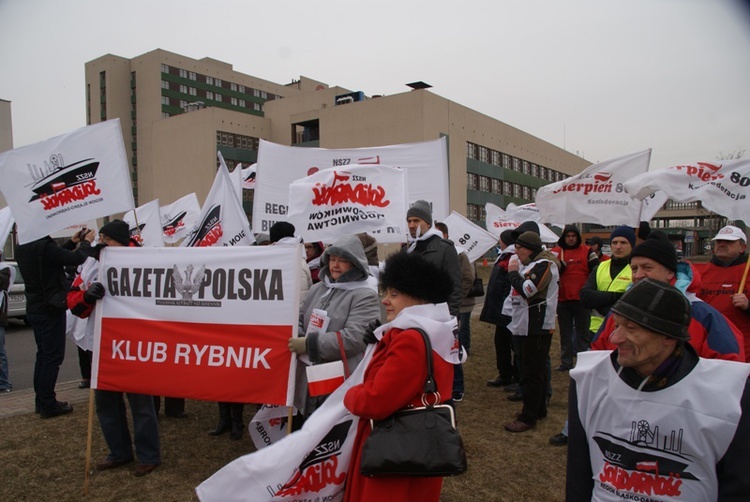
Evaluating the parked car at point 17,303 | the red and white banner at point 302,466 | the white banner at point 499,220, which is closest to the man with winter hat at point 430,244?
the red and white banner at point 302,466

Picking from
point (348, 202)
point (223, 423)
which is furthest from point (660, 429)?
point (223, 423)

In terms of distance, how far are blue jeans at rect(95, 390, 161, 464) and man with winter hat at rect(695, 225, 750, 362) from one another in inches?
196

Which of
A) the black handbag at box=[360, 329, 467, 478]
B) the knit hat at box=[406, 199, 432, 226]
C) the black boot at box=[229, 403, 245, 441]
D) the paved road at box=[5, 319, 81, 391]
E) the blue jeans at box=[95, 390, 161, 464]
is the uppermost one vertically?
the knit hat at box=[406, 199, 432, 226]

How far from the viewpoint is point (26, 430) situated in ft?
18.5

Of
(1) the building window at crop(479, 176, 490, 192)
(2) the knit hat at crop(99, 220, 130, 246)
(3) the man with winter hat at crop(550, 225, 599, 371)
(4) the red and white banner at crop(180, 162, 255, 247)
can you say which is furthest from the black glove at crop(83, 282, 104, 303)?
(1) the building window at crop(479, 176, 490, 192)

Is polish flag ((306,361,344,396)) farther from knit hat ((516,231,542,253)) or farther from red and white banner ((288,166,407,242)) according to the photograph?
knit hat ((516,231,542,253))

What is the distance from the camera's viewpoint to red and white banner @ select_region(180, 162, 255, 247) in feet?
22.7

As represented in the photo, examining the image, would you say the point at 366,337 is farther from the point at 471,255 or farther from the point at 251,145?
the point at 251,145

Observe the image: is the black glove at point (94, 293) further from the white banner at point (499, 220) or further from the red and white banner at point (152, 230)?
the white banner at point (499, 220)

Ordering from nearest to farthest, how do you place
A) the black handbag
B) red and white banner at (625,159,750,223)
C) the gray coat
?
1. the black handbag
2. the gray coat
3. red and white banner at (625,159,750,223)

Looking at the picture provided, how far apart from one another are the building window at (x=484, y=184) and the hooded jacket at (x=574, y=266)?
5338 cm

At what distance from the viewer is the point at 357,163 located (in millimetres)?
7883

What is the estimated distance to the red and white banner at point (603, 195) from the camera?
688 centimetres

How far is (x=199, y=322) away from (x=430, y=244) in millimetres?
2598
